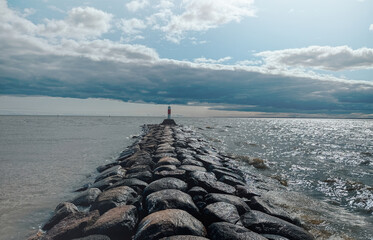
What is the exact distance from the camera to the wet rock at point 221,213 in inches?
155

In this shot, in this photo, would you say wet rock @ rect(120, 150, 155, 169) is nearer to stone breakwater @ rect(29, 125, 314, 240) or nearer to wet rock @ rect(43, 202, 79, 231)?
stone breakwater @ rect(29, 125, 314, 240)

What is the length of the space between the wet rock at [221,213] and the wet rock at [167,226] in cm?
46

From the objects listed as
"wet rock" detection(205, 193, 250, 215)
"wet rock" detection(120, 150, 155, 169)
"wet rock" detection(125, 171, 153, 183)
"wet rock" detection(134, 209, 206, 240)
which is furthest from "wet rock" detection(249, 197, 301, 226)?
"wet rock" detection(120, 150, 155, 169)

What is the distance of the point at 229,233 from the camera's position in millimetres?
3391

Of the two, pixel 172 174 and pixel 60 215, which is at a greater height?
pixel 172 174

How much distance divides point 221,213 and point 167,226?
1.11 metres

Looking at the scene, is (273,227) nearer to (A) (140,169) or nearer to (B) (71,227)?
(B) (71,227)

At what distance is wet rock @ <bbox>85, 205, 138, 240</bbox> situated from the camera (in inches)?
139

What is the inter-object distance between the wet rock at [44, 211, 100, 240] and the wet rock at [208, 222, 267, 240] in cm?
190

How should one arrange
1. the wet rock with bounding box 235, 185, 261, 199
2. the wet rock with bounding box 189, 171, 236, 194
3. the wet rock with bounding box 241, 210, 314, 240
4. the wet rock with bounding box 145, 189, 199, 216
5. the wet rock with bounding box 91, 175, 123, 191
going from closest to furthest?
1. the wet rock with bounding box 241, 210, 314, 240
2. the wet rock with bounding box 145, 189, 199, 216
3. the wet rock with bounding box 189, 171, 236, 194
4. the wet rock with bounding box 235, 185, 261, 199
5. the wet rock with bounding box 91, 175, 123, 191

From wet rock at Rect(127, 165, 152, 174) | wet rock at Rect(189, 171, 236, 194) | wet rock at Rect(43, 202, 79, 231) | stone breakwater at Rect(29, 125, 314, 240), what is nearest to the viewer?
stone breakwater at Rect(29, 125, 314, 240)

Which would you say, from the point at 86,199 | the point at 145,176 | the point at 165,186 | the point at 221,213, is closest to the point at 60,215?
the point at 86,199

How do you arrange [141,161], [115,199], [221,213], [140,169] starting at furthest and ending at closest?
[141,161] → [140,169] → [115,199] → [221,213]

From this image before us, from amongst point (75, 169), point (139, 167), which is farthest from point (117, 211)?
point (75, 169)
